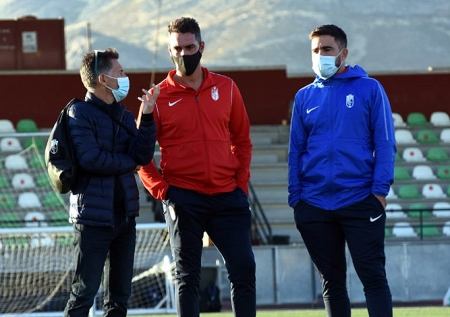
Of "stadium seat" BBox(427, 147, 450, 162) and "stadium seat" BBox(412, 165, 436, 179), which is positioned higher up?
"stadium seat" BBox(427, 147, 450, 162)

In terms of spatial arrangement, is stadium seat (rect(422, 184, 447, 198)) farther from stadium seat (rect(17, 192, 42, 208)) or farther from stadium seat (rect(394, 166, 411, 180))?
stadium seat (rect(17, 192, 42, 208))

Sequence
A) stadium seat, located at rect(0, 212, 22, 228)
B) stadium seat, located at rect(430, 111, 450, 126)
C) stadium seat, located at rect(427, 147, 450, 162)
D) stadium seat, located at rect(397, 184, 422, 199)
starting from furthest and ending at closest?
stadium seat, located at rect(430, 111, 450, 126) < stadium seat, located at rect(427, 147, 450, 162) < stadium seat, located at rect(397, 184, 422, 199) < stadium seat, located at rect(0, 212, 22, 228)

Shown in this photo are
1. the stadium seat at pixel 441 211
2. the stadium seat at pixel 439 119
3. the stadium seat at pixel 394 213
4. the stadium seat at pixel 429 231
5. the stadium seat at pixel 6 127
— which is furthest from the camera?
the stadium seat at pixel 439 119

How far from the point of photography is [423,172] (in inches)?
842

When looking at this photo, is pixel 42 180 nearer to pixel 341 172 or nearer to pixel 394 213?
pixel 394 213

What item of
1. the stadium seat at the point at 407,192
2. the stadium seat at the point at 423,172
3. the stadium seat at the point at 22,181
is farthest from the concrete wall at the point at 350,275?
the stadium seat at the point at 22,181

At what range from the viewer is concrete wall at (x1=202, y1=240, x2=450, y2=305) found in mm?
16875

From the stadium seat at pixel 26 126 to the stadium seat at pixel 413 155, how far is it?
7071 millimetres

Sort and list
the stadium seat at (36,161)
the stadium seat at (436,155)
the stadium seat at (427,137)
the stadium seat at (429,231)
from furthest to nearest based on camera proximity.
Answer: the stadium seat at (427,137) → the stadium seat at (436,155) → the stadium seat at (36,161) → the stadium seat at (429,231)

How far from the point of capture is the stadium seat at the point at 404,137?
72.5 ft

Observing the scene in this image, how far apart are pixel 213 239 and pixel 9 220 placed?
12655 mm

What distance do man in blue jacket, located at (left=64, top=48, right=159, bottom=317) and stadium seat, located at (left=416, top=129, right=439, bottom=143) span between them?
1625 centimetres

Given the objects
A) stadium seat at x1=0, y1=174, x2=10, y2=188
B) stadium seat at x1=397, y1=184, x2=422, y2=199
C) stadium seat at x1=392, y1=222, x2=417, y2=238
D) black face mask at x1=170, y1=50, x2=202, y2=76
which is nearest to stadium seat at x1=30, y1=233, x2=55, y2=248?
stadium seat at x1=0, y1=174, x2=10, y2=188

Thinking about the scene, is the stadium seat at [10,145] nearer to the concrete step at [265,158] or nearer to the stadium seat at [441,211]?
the concrete step at [265,158]
